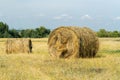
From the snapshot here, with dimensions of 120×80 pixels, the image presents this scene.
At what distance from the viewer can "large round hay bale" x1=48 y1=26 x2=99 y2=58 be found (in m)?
16.6

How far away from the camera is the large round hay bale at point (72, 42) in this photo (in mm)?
16578

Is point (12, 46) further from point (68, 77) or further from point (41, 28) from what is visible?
point (41, 28)

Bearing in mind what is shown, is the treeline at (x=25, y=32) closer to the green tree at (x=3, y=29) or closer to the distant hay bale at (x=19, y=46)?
the green tree at (x=3, y=29)

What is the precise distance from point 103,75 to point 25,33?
59.7 metres

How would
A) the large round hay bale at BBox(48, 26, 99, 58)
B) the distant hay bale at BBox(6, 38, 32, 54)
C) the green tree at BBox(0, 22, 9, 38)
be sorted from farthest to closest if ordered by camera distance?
the green tree at BBox(0, 22, 9, 38) → the distant hay bale at BBox(6, 38, 32, 54) → the large round hay bale at BBox(48, 26, 99, 58)

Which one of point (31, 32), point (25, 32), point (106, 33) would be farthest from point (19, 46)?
point (25, 32)

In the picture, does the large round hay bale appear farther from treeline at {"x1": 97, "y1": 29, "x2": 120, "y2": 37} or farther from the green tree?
treeline at {"x1": 97, "y1": 29, "x2": 120, "y2": 37}

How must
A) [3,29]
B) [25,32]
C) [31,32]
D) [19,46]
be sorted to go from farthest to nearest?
[25,32]
[31,32]
[3,29]
[19,46]

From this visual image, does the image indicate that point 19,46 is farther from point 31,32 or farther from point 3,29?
point 31,32

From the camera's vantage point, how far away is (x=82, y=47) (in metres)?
16.5

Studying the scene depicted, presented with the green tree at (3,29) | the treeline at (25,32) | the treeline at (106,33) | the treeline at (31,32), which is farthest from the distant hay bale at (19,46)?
the treeline at (106,33)

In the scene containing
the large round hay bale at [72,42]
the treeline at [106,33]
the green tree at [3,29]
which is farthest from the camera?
the treeline at [106,33]

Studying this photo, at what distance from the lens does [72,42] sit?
55.3 ft

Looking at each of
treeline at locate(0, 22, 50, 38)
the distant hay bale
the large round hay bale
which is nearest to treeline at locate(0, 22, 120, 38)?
treeline at locate(0, 22, 50, 38)
